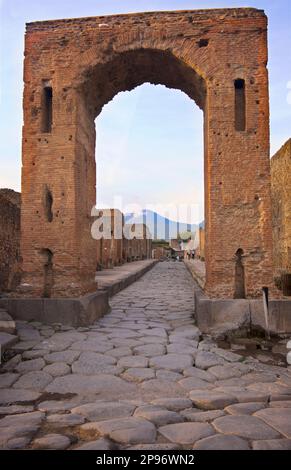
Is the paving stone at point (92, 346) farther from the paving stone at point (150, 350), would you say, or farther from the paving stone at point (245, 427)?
the paving stone at point (245, 427)

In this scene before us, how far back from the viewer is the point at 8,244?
9555 mm

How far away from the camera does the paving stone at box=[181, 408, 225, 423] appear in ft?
9.05

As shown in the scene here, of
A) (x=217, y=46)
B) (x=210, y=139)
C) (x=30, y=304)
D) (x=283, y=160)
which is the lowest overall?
(x=30, y=304)

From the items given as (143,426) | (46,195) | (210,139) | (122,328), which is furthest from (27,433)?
(210,139)

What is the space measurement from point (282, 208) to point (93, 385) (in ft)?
29.0

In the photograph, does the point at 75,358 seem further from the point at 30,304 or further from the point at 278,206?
the point at 278,206

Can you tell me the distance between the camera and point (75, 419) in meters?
2.75

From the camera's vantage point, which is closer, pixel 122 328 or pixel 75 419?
pixel 75 419

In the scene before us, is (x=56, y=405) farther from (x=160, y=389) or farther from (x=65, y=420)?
(x=160, y=389)

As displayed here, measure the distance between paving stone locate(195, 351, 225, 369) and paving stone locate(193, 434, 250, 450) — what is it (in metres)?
1.76

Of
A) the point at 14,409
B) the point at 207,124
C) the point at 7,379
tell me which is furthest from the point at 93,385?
the point at 207,124

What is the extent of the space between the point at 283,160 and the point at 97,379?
30.2 ft

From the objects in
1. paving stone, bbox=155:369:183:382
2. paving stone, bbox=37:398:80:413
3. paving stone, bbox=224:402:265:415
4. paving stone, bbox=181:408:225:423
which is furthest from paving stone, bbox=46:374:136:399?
paving stone, bbox=224:402:265:415

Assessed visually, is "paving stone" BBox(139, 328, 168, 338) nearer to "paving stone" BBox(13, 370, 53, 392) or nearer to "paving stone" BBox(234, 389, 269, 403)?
"paving stone" BBox(13, 370, 53, 392)
